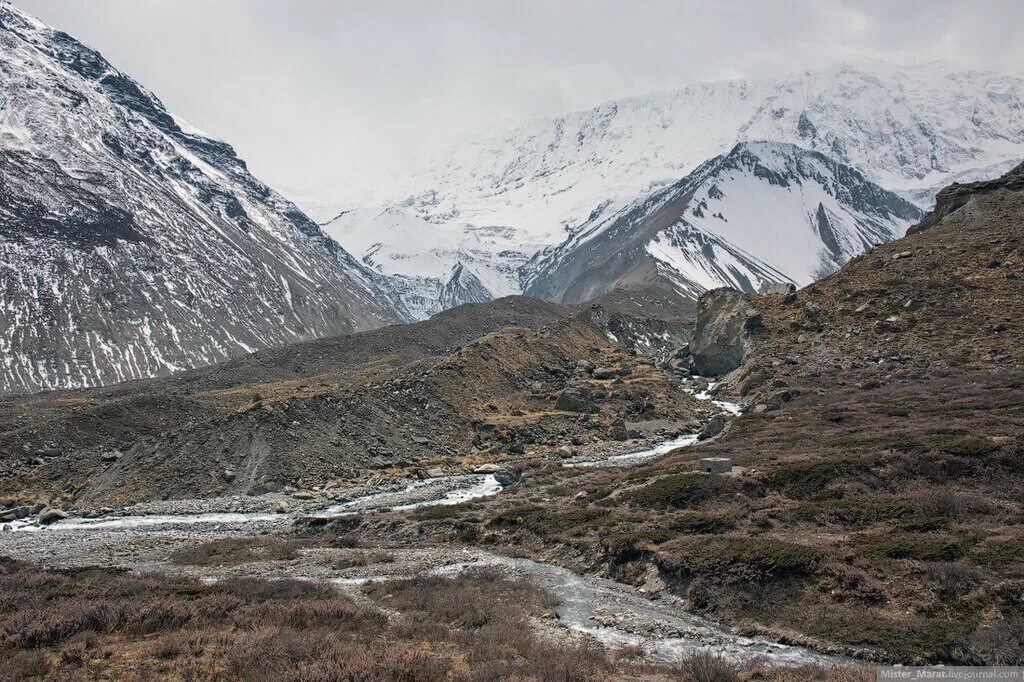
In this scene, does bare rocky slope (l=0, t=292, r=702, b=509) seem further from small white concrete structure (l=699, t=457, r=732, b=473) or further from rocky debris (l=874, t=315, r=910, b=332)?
small white concrete structure (l=699, t=457, r=732, b=473)

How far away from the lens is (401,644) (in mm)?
18859

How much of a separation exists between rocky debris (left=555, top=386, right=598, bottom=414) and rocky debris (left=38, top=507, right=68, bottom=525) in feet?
145

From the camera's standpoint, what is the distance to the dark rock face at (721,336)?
329ft

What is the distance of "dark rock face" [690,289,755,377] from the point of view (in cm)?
10019

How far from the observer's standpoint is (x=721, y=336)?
10306 cm

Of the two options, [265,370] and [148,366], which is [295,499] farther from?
[148,366]

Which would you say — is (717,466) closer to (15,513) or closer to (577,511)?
(577,511)

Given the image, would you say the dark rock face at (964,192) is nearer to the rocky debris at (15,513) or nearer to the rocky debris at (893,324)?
the rocky debris at (893,324)

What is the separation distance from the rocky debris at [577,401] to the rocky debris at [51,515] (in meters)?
44.3

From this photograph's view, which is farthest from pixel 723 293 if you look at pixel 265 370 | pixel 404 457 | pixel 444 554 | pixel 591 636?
pixel 591 636

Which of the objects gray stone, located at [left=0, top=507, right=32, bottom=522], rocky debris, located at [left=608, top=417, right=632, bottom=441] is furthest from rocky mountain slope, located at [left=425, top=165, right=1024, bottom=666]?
gray stone, located at [left=0, top=507, right=32, bottom=522]

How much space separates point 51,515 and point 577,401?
152ft

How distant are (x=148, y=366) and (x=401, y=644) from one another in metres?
198

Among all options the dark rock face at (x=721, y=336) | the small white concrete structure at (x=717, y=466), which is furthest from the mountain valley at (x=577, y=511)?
the dark rock face at (x=721, y=336)
